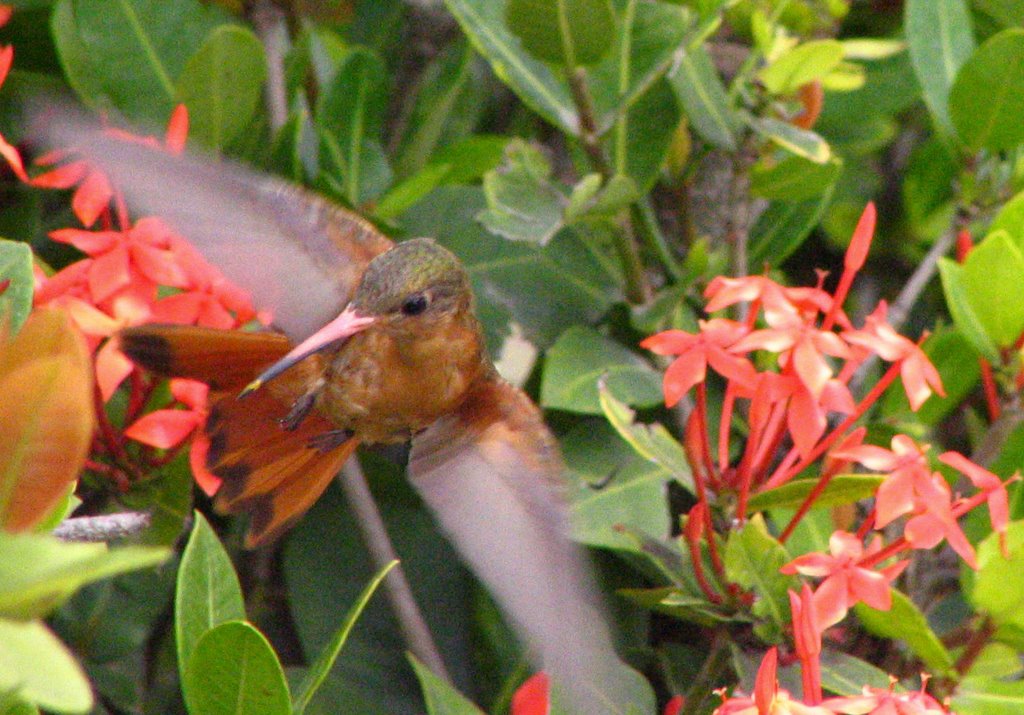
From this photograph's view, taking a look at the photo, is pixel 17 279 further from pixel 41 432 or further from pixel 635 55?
pixel 635 55

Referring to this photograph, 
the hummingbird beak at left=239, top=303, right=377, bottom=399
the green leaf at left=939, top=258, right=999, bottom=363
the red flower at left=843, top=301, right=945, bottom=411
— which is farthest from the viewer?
the green leaf at left=939, top=258, right=999, bottom=363

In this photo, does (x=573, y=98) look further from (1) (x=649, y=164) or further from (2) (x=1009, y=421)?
(2) (x=1009, y=421)

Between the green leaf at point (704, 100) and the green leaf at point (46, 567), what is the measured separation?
118 centimetres

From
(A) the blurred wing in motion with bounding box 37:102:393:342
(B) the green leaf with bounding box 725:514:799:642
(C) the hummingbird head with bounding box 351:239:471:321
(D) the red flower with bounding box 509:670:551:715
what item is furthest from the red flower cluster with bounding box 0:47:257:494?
(B) the green leaf with bounding box 725:514:799:642

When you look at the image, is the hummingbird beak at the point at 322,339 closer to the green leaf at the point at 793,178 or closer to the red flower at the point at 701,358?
the red flower at the point at 701,358

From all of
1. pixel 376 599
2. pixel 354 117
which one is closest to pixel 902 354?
pixel 376 599

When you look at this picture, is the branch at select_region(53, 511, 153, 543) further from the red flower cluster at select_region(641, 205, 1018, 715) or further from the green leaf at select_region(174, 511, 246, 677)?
the red flower cluster at select_region(641, 205, 1018, 715)

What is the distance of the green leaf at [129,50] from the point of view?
1.64m

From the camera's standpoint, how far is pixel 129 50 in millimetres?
1679

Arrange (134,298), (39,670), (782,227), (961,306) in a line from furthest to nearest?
1. (782,227)
2. (961,306)
3. (134,298)
4. (39,670)

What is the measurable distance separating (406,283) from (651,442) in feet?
0.97

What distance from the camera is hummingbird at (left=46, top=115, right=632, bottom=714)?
3.88 ft

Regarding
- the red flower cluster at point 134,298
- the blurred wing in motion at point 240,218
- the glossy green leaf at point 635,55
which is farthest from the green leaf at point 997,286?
the red flower cluster at point 134,298

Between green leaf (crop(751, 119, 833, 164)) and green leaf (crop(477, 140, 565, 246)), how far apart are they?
256 mm
